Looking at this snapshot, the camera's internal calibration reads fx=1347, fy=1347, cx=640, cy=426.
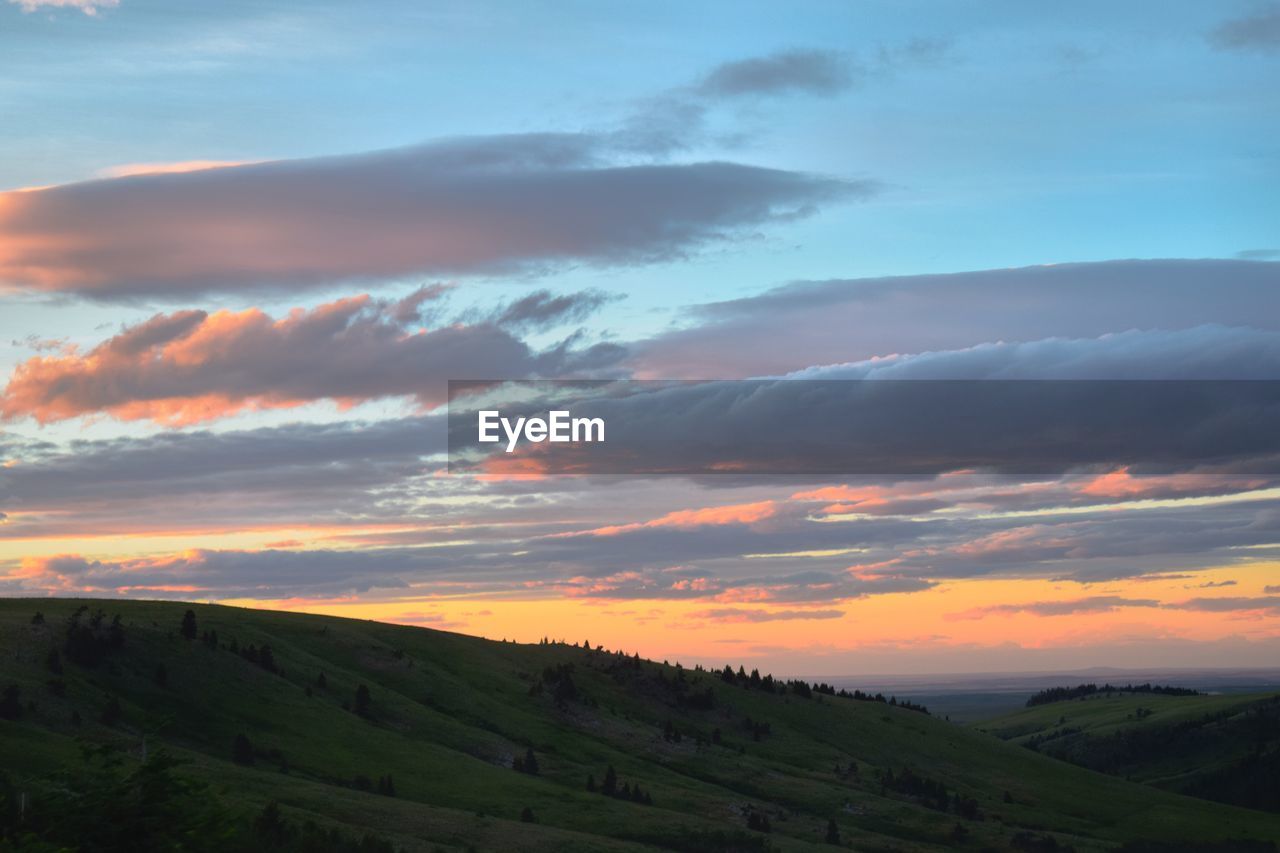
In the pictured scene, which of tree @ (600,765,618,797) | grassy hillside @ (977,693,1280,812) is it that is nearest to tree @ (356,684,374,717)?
tree @ (600,765,618,797)

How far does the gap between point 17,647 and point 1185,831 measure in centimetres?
8237

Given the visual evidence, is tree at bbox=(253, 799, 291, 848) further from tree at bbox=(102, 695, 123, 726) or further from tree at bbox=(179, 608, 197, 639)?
tree at bbox=(179, 608, 197, 639)

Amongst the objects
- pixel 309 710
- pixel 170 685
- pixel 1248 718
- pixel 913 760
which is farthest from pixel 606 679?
pixel 1248 718

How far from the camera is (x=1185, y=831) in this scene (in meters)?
102

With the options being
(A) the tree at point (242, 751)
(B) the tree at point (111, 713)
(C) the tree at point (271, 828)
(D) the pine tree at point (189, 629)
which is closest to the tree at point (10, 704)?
(B) the tree at point (111, 713)

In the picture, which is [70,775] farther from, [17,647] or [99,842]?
[17,647]

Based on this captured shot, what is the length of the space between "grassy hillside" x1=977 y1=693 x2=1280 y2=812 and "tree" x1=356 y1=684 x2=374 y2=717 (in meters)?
89.5

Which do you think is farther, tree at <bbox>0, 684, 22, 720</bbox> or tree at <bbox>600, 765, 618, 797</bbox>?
tree at <bbox>600, 765, 618, 797</bbox>

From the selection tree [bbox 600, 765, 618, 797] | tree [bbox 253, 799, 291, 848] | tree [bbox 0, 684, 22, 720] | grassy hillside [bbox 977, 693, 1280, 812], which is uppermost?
tree [bbox 0, 684, 22, 720]

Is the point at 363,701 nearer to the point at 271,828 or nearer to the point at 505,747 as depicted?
the point at 505,747

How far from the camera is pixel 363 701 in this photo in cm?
8581

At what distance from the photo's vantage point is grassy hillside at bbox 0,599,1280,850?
62.8m

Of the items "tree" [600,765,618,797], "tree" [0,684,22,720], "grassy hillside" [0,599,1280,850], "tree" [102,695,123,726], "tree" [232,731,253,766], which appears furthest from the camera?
"tree" [600,765,618,797]

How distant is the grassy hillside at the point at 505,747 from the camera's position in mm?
62812
